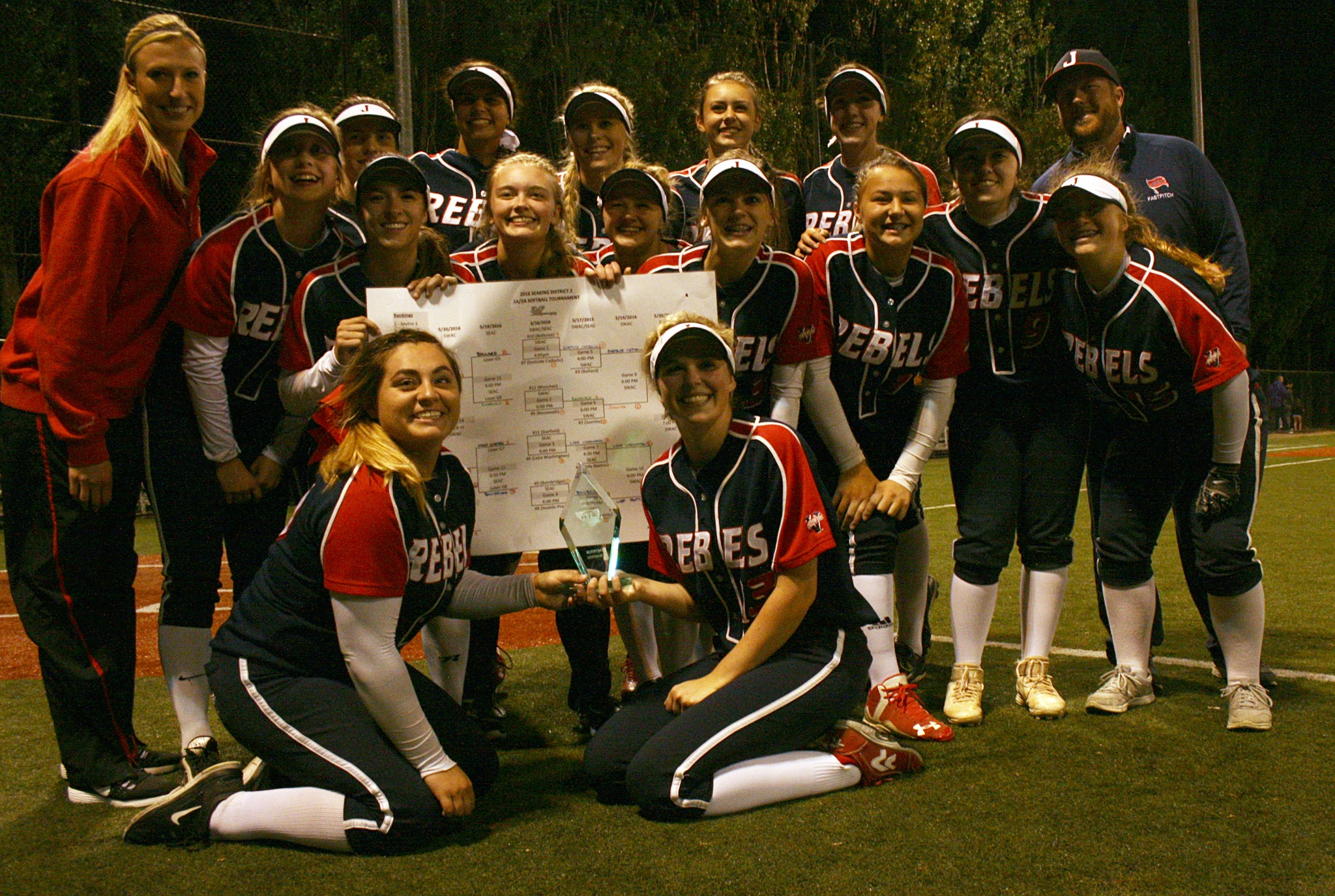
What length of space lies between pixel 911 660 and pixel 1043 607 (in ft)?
2.23

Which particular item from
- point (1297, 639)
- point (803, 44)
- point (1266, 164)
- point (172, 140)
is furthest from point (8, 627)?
point (1266, 164)

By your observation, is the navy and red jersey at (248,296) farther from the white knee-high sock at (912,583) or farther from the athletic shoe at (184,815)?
the white knee-high sock at (912,583)

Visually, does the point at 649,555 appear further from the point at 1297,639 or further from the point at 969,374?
the point at 1297,639

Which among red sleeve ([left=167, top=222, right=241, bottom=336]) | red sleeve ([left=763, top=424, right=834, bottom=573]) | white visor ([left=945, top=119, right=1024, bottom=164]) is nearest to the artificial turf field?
red sleeve ([left=763, top=424, right=834, bottom=573])

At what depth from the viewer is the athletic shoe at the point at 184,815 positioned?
9.90ft

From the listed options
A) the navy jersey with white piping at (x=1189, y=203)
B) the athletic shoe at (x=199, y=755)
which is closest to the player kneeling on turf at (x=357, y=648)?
the athletic shoe at (x=199, y=755)

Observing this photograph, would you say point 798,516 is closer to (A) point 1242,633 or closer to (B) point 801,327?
(B) point 801,327

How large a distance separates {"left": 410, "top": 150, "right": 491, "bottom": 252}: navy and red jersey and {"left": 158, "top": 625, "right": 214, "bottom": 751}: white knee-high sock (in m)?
1.82

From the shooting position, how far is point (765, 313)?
3.82m

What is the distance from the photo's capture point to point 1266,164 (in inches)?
1219

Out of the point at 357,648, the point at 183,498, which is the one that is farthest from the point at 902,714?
the point at 183,498

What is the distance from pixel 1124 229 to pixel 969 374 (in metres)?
0.73

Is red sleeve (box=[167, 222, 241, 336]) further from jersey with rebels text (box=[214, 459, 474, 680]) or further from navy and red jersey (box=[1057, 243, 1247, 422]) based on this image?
navy and red jersey (box=[1057, 243, 1247, 422])

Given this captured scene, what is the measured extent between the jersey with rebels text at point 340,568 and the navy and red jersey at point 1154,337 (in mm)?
2263
